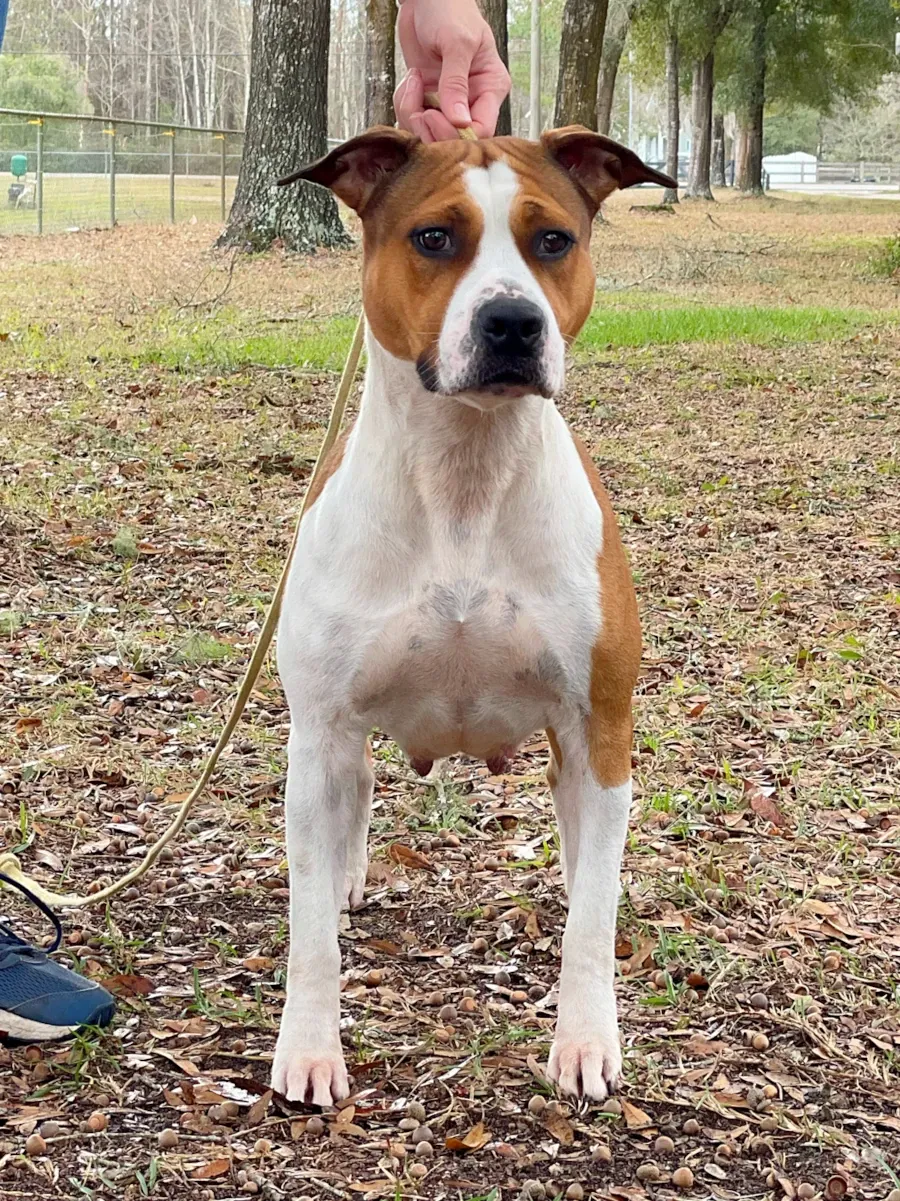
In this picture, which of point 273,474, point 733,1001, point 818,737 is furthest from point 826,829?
point 273,474

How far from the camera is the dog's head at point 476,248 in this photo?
9.03 feet

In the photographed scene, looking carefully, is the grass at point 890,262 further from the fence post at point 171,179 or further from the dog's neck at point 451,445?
the dog's neck at point 451,445

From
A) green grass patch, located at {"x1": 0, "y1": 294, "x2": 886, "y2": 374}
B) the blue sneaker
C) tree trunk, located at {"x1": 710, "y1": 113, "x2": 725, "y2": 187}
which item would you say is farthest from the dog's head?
tree trunk, located at {"x1": 710, "y1": 113, "x2": 725, "y2": 187}

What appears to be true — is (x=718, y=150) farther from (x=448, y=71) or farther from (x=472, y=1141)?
(x=472, y=1141)

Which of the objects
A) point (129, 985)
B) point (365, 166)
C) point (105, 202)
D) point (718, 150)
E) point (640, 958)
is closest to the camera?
point (365, 166)

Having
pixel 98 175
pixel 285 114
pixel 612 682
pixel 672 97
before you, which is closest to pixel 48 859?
pixel 612 682

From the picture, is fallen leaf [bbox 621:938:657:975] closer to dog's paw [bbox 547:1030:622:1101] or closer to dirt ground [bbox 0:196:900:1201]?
dirt ground [bbox 0:196:900:1201]

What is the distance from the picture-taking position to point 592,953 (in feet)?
9.92

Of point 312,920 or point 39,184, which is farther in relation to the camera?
point 39,184

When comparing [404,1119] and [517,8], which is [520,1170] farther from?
[517,8]

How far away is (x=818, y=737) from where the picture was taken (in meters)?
4.92

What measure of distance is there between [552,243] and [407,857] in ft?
6.06

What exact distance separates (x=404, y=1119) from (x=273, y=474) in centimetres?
545

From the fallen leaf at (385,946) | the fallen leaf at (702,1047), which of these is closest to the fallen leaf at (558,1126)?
the fallen leaf at (702,1047)
